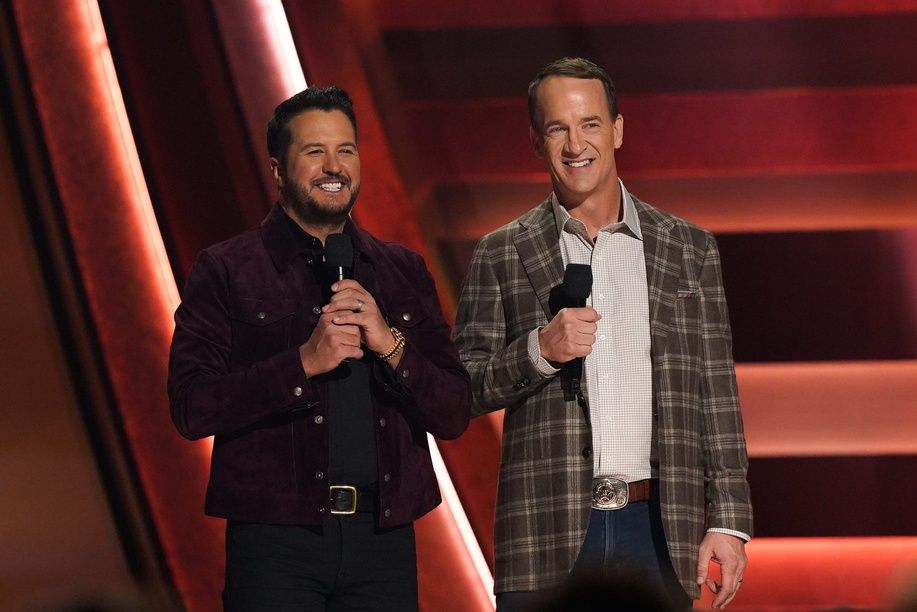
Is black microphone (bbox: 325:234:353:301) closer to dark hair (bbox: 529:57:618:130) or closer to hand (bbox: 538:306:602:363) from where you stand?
hand (bbox: 538:306:602:363)

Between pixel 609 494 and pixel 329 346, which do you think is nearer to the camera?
pixel 329 346

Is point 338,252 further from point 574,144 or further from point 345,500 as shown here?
point 574,144

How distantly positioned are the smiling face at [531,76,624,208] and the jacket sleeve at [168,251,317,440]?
0.65 metres

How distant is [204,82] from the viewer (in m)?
3.38

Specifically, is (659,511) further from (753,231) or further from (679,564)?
(753,231)

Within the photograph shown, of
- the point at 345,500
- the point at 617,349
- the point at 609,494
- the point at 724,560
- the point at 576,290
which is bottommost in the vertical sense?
the point at 724,560

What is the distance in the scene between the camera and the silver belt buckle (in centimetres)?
226

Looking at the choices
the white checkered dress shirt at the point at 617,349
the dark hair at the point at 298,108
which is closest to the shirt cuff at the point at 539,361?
the white checkered dress shirt at the point at 617,349

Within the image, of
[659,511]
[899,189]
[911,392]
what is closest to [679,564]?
[659,511]

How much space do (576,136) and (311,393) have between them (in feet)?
2.35

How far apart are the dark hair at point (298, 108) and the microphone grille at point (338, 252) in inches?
9.0

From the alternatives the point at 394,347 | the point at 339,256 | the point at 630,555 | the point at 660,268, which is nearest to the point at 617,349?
the point at 660,268

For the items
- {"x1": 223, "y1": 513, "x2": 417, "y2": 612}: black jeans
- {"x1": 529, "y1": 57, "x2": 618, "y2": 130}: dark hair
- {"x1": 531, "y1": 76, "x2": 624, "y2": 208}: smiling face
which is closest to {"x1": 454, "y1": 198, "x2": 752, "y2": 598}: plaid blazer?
{"x1": 531, "y1": 76, "x2": 624, "y2": 208}: smiling face

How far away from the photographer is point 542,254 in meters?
2.39
